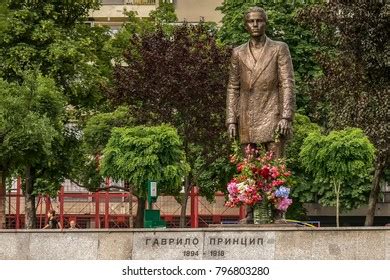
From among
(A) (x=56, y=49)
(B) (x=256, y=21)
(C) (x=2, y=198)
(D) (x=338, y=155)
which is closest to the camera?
(B) (x=256, y=21)

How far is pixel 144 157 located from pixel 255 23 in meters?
12.0

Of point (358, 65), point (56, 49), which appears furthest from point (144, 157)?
point (56, 49)

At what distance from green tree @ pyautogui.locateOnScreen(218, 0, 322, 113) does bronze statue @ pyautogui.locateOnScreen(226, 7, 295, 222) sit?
29.1 meters

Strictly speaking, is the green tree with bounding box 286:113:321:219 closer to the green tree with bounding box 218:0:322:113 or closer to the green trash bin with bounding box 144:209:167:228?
Answer: the green tree with bounding box 218:0:322:113

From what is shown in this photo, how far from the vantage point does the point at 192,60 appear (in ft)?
167

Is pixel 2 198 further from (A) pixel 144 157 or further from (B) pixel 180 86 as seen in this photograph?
(B) pixel 180 86

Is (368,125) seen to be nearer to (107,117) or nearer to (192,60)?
(192,60)

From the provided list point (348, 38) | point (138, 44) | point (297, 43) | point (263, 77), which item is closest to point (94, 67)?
point (138, 44)

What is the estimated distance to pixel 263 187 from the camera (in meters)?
29.8

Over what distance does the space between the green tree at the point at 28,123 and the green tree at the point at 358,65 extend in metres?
9.57

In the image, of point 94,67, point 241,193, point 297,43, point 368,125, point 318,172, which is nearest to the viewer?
point 241,193

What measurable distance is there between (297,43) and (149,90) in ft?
39.7

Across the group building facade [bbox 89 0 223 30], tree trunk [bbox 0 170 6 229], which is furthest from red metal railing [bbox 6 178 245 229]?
tree trunk [bbox 0 170 6 229]

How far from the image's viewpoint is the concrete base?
27.7 m
